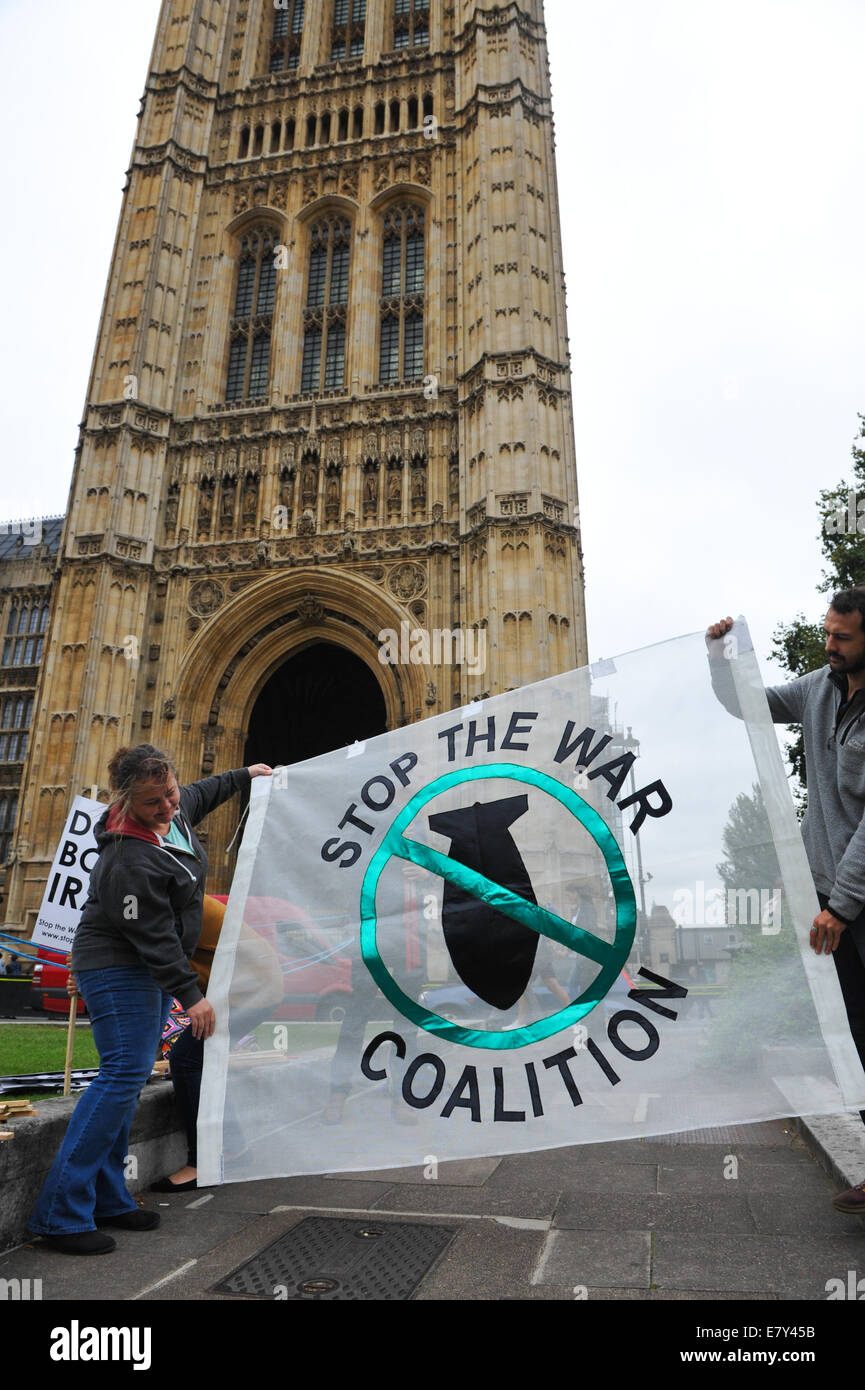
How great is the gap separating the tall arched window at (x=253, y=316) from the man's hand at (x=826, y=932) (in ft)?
74.9

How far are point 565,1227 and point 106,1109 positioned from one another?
172 cm

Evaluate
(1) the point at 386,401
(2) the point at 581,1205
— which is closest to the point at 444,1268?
(2) the point at 581,1205

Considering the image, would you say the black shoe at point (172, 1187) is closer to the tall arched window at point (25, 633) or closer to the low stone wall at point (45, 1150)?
the low stone wall at point (45, 1150)

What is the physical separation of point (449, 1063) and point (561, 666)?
50.5ft

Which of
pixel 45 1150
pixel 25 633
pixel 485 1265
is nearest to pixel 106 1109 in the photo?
pixel 45 1150

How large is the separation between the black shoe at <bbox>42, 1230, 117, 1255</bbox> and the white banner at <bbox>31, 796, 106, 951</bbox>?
281 cm

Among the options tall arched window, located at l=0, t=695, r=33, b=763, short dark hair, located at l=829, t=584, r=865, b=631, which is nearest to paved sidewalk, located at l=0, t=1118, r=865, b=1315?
short dark hair, located at l=829, t=584, r=865, b=631

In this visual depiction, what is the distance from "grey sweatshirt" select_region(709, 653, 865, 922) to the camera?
2.97 metres

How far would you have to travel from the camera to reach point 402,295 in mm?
23531

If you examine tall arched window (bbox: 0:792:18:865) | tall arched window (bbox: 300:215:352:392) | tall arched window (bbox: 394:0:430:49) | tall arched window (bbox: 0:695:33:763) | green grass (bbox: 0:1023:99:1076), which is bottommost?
green grass (bbox: 0:1023:99:1076)

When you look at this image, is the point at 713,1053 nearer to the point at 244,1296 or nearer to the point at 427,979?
the point at 427,979

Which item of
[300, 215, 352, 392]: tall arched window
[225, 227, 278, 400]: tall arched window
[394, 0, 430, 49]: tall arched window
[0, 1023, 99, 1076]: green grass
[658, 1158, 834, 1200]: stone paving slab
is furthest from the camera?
[394, 0, 430, 49]: tall arched window

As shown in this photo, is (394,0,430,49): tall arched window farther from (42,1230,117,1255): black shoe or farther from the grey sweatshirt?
(42,1230,117,1255): black shoe

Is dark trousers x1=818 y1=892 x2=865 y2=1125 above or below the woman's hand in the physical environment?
above
